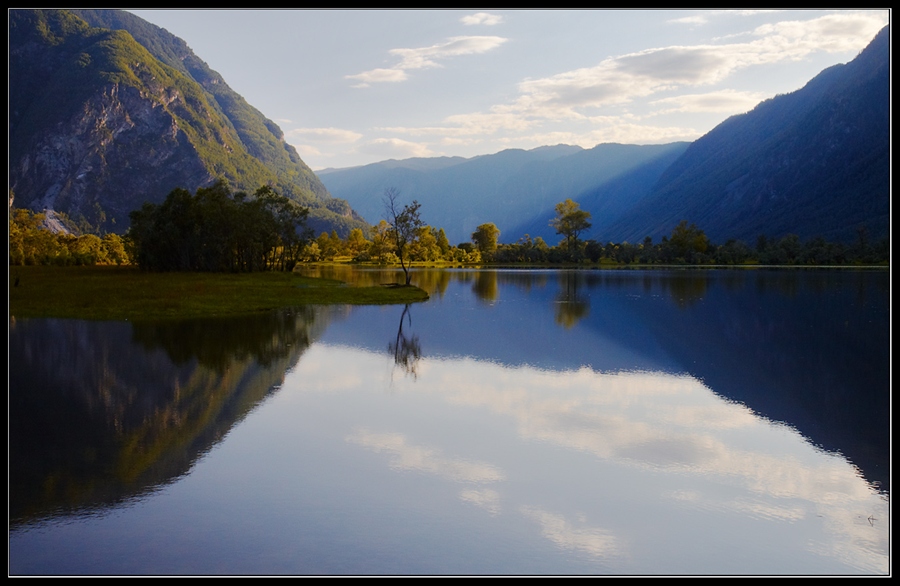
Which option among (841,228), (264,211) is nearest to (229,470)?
(264,211)

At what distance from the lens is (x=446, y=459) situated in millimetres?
11539

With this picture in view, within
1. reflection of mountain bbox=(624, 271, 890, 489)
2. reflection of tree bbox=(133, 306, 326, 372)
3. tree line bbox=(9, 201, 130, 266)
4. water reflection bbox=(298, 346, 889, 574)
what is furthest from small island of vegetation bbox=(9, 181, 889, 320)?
water reflection bbox=(298, 346, 889, 574)

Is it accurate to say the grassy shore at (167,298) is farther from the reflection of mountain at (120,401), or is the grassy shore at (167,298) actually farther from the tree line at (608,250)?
the tree line at (608,250)

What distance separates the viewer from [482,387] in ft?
58.5

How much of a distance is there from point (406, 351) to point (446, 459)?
1283 cm

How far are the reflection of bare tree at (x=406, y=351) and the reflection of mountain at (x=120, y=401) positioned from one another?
3.48m

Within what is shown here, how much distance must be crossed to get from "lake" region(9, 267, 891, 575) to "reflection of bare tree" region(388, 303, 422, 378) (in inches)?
8.2

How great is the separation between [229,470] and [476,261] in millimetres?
151439

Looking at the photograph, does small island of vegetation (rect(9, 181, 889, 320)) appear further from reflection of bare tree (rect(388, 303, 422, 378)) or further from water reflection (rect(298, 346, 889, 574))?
water reflection (rect(298, 346, 889, 574))

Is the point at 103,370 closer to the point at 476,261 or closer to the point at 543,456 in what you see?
the point at 543,456

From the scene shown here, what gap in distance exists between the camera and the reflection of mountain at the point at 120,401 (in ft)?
34.2

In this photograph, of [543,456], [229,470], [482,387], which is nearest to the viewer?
[229,470]

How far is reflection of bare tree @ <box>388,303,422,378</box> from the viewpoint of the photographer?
2114cm

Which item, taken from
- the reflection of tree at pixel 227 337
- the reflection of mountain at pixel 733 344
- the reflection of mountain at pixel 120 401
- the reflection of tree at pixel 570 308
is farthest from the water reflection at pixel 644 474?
the reflection of tree at pixel 570 308
